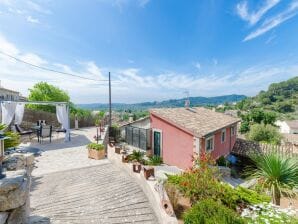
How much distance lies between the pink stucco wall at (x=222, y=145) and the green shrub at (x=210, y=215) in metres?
8.33

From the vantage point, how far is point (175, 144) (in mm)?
14414

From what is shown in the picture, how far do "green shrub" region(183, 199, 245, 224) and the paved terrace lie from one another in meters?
1.81

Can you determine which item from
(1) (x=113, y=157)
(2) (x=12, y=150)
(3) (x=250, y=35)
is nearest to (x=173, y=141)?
(1) (x=113, y=157)

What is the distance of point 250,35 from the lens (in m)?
22.8

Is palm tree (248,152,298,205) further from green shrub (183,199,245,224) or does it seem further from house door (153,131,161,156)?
house door (153,131,161,156)

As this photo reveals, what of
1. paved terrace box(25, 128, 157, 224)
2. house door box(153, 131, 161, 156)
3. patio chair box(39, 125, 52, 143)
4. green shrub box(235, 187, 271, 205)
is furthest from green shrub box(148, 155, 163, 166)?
patio chair box(39, 125, 52, 143)

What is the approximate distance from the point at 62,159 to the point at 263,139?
27813 mm

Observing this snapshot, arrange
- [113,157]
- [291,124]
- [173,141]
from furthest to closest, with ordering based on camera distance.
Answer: [291,124]
[173,141]
[113,157]

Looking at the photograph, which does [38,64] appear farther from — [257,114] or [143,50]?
[257,114]

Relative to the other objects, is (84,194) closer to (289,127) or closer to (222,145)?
(222,145)

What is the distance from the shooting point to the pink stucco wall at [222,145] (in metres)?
15.1

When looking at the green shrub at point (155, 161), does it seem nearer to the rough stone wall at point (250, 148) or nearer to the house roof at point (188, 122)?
the house roof at point (188, 122)

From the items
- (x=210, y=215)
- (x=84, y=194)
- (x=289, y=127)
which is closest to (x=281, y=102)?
(x=289, y=127)

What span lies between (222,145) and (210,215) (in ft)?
43.6
